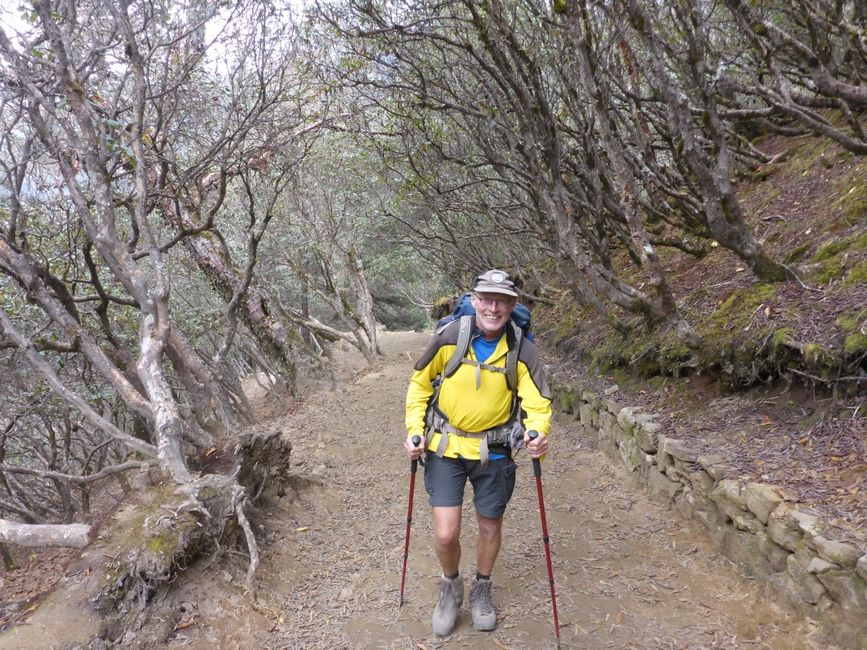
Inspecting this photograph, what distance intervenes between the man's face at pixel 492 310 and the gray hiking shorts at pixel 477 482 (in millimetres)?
835

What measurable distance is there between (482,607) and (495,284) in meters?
2.18

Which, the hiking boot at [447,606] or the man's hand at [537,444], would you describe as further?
the hiking boot at [447,606]

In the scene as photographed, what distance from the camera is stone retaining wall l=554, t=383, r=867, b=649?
103 inches

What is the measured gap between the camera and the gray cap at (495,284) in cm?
300

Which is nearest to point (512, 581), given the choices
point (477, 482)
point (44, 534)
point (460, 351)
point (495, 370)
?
point (477, 482)

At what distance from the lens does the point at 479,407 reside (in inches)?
122

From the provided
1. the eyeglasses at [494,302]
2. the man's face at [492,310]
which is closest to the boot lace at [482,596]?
the man's face at [492,310]

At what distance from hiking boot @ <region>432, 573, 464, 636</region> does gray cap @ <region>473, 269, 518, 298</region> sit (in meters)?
1.97

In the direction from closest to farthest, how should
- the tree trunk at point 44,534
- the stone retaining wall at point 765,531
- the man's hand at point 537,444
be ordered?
the stone retaining wall at point 765,531 → the man's hand at point 537,444 → the tree trunk at point 44,534

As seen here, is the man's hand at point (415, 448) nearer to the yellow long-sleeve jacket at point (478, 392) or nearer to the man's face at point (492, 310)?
the yellow long-sleeve jacket at point (478, 392)

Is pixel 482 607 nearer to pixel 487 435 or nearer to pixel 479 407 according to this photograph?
pixel 487 435

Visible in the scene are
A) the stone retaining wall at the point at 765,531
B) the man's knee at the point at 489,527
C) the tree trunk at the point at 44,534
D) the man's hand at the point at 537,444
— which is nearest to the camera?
the stone retaining wall at the point at 765,531

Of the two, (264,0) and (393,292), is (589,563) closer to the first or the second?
(264,0)

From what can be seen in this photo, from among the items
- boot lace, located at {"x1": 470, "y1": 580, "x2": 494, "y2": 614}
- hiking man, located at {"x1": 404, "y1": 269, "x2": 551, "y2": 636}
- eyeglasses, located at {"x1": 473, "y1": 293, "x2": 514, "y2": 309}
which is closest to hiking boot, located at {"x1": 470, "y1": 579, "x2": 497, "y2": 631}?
boot lace, located at {"x1": 470, "y1": 580, "x2": 494, "y2": 614}
